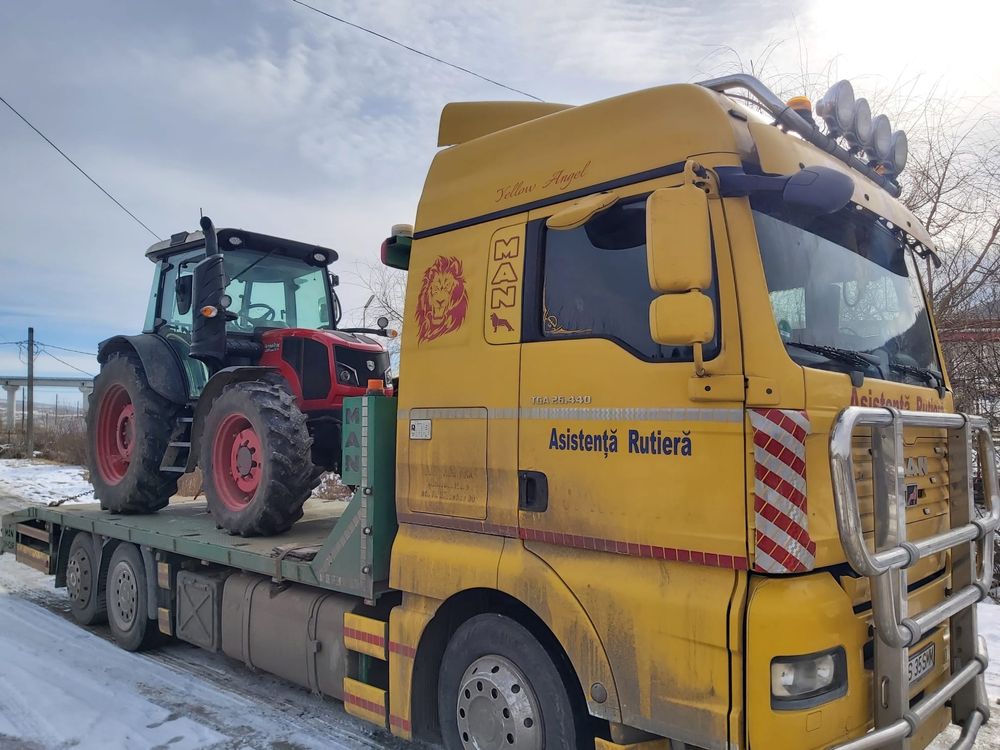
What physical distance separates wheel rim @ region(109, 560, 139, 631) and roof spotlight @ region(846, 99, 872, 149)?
642 centimetres

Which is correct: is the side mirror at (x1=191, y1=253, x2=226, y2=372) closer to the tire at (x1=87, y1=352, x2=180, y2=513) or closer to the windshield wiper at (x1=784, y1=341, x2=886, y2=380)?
the tire at (x1=87, y1=352, x2=180, y2=513)

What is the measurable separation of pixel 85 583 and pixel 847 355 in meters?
7.20

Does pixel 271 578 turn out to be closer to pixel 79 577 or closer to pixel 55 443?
pixel 79 577

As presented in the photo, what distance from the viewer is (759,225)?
2.90m

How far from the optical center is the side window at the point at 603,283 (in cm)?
303

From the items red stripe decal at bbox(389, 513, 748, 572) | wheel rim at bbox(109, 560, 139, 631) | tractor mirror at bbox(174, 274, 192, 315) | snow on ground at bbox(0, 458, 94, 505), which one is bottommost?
snow on ground at bbox(0, 458, 94, 505)

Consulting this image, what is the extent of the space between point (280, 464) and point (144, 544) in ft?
6.18

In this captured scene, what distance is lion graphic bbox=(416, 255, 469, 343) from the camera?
12.5ft

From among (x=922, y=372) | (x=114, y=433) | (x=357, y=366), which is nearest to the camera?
(x=922, y=372)

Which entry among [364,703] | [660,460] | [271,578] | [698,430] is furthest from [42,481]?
[698,430]

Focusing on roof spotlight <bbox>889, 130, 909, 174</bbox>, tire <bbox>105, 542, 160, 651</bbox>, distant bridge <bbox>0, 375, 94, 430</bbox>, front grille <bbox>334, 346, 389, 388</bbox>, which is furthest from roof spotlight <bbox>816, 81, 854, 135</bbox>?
distant bridge <bbox>0, 375, 94, 430</bbox>

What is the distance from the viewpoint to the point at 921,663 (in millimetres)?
3104

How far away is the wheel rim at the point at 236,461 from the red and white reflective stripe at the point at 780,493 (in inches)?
160

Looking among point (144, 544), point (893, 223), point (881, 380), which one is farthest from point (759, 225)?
point (144, 544)
